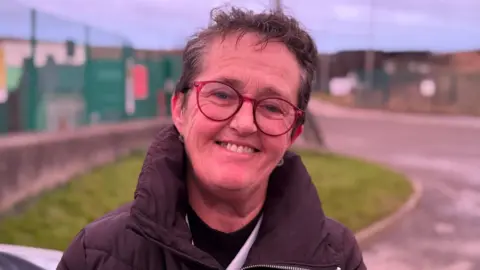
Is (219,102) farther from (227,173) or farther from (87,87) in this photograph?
(87,87)

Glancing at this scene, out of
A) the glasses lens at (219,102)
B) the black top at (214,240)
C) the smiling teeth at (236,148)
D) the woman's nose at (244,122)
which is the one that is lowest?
the black top at (214,240)

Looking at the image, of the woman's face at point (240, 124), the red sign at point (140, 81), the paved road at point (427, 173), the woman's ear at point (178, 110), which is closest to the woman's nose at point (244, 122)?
the woman's face at point (240, 124)

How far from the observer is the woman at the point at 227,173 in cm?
72

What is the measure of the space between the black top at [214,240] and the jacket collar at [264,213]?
0.03m

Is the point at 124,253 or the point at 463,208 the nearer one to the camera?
the point at 124,253

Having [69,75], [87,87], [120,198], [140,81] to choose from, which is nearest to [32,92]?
[69,75]

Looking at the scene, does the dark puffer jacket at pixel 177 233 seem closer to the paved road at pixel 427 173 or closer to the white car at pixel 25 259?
the white car at pixel 25 259

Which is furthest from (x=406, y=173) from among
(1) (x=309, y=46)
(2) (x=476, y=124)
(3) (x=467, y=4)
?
(1) (x=309, y=46)

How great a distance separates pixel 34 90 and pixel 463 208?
9.36 ft

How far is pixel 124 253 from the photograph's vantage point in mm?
732

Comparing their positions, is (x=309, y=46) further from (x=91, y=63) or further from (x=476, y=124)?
(x=91, y=63)

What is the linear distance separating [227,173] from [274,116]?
0.10 m

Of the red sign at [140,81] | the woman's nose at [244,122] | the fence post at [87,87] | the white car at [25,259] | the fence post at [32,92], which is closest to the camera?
the woman's nose at [244,122]

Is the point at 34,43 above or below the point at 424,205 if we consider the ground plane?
above
